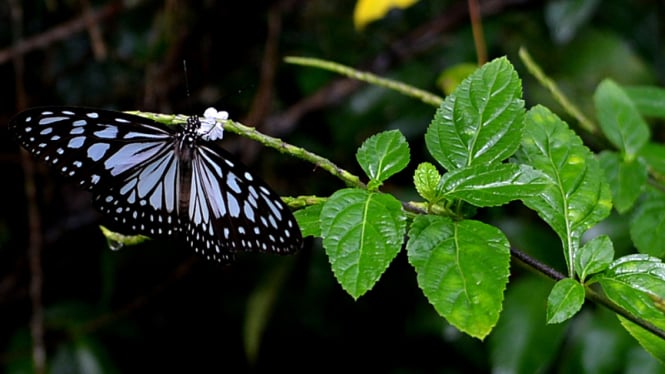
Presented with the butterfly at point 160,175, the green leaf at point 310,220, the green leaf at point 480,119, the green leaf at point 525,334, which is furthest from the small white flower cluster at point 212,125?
→ the green leaf at point 525,334

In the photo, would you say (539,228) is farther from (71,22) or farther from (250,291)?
(71,22)

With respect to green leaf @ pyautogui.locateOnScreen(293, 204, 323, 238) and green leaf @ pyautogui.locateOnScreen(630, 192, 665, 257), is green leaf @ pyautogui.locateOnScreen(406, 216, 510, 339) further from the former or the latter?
green leaf @ pyautogui.locateOnScreen(630, 192, 665, 257)

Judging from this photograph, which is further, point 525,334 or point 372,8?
point 372,8

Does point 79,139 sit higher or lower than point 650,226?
higher

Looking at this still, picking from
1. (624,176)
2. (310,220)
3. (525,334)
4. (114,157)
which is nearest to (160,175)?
(114,157)

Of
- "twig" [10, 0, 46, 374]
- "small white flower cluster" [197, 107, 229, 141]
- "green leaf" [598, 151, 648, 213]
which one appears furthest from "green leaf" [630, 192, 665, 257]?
"twig" [10, 0, 46, 374]

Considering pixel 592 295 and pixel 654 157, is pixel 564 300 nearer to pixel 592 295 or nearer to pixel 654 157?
pixel 592 295
